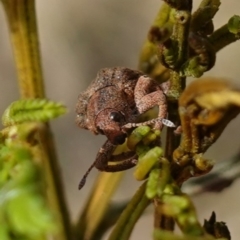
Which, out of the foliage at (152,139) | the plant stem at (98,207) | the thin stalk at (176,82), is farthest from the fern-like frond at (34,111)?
the plant stem at (98,207)

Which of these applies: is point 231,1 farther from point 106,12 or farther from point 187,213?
point 187,213

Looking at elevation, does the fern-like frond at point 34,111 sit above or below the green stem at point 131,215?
above

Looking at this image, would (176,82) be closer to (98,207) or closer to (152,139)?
(152,139)

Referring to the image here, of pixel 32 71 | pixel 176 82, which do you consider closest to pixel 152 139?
pixel 176 82

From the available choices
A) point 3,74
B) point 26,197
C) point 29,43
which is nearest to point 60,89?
point 3,74

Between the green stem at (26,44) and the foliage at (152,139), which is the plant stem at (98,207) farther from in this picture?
the green stem at (26,44)
